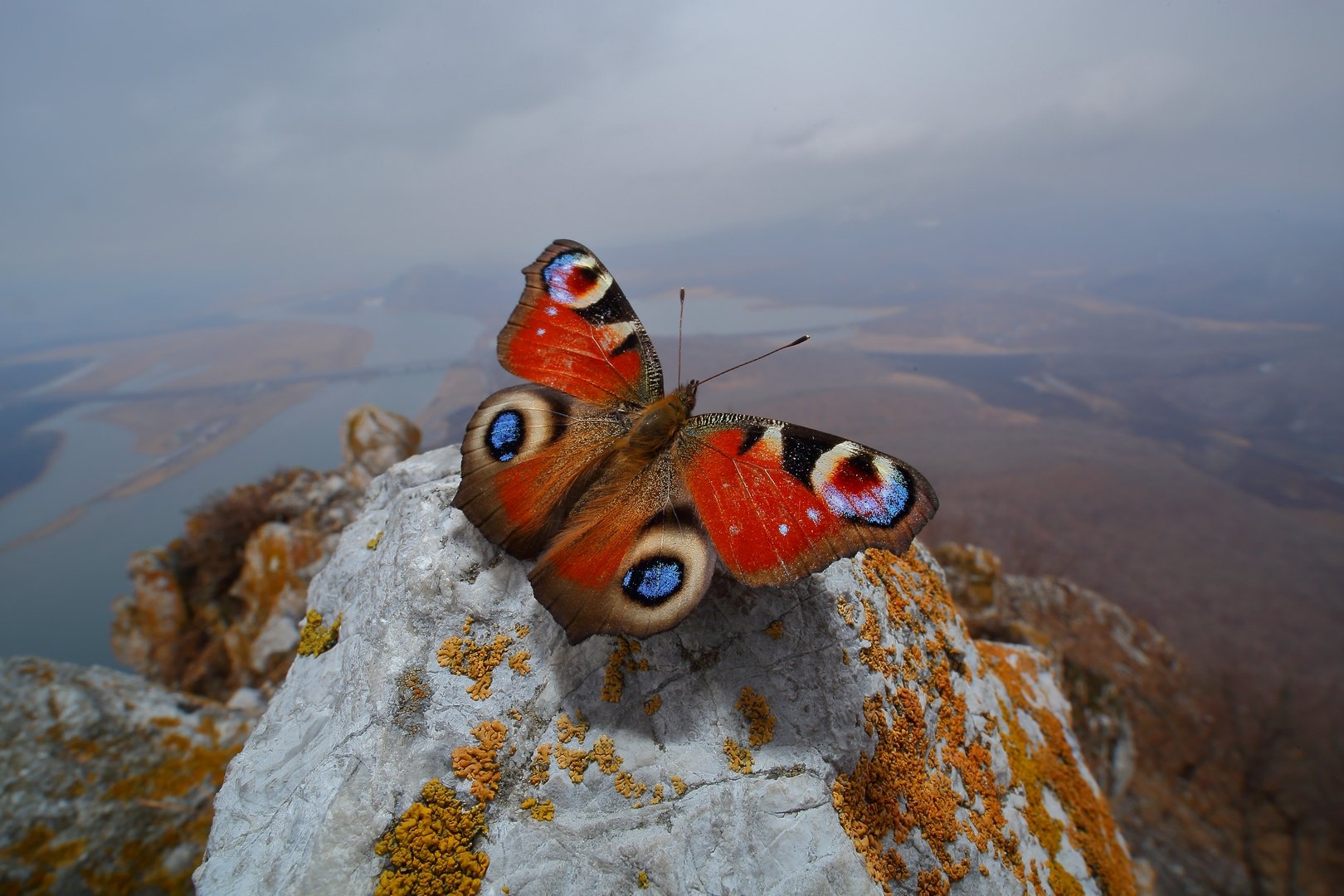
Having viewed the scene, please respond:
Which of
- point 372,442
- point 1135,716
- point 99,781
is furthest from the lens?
point 1135,716

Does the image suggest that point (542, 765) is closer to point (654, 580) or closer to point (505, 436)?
point (654, 580)

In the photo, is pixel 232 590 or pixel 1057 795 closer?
pixel 1057 795

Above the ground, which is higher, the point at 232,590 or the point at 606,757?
the point at 606,757

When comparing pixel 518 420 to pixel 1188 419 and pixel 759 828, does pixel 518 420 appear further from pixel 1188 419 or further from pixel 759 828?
pixel 1188 419

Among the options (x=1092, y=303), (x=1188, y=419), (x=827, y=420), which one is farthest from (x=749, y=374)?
(x=1092, y=303)

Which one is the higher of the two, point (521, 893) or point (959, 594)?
point (521, 893)

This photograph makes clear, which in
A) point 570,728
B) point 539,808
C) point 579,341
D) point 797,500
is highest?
point 579,341

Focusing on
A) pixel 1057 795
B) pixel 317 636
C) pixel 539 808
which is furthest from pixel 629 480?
pixel 1057 795
